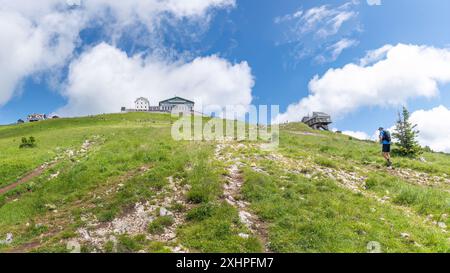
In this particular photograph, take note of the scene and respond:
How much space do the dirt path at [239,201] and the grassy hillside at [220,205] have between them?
0.04m

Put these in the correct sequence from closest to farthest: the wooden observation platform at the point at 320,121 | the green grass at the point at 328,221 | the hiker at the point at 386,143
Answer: the green grass at the point at 328,221, the hiker at the point at 386,143, the wooden observation platform at the point at 320,121

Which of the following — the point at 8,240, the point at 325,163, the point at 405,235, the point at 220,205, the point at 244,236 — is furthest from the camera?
the point at 325,163

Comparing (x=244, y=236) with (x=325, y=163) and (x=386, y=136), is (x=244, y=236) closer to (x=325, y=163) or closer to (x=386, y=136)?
(x=325, y=163)

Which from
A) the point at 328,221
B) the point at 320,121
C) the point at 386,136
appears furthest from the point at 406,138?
the point at 320,121

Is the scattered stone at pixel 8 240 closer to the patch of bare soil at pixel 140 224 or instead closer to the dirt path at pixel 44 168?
the patch of bare soil at pixel 140 224

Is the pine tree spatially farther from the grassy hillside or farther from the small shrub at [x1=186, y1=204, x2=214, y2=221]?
the small shrub at [x1=186, y1=204, x2=214, y2=221]

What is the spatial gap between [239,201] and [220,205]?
3.97ft

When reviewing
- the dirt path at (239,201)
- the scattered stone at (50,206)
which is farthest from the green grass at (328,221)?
the scattered stone at (50,206)

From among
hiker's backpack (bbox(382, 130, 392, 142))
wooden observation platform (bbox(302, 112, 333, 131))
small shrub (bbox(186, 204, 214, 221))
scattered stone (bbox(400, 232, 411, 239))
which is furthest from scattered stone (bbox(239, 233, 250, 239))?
wooden observation platform (bbox(302, 112, 333, 131))

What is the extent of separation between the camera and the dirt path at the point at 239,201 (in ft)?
36.4

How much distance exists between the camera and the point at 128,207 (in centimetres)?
1358

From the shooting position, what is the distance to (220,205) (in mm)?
12758

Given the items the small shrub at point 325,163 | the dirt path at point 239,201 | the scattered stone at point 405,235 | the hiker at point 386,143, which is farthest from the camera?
the hiker at point 386,143
